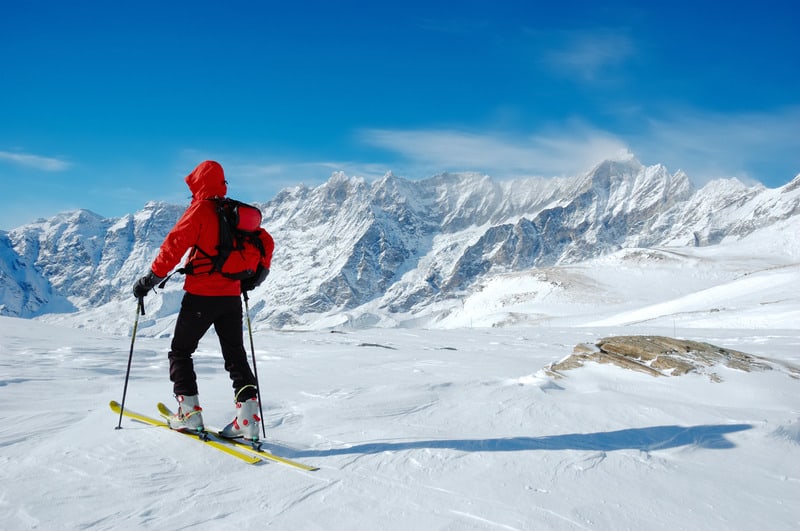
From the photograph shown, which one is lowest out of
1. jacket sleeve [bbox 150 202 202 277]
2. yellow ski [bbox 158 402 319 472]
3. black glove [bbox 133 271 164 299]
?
yellow ski [bbox 158 402 319 472]

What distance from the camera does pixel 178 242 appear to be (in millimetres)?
4465

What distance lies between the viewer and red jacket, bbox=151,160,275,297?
4480 mm

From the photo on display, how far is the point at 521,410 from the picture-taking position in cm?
574

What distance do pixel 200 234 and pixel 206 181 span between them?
504 mm

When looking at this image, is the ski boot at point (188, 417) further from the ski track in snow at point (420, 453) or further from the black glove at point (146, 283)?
the black glove at point (146, 283)

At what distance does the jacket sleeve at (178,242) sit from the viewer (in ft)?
14.6

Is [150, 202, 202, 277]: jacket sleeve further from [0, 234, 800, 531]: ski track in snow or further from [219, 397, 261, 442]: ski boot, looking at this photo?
[0, 234, 800, 531]: ski track in snow

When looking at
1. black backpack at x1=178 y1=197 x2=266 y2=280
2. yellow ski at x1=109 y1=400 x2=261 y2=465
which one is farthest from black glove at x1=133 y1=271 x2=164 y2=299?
yellow ski at x1=109 y1=400 x2=261 y2=465

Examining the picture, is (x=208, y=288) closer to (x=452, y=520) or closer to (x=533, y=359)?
(x=452, y=520)

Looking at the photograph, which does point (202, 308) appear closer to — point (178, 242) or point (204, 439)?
point (178, 242)

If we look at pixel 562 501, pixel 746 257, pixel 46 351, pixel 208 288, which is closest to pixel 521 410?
pixel 562 501

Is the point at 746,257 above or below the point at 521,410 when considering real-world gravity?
above

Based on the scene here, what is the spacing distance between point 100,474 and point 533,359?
34.5 feet

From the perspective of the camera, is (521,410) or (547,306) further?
(547,306)
